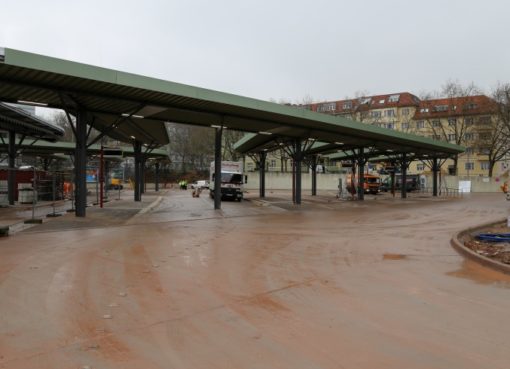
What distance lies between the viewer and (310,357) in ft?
15.1

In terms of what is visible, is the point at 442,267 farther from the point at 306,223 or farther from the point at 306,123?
the point at 306,123

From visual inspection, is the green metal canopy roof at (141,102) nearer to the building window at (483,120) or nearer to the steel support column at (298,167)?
the steel support column at (298,167)

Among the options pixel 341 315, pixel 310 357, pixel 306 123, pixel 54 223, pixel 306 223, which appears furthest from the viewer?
pixel 306 123

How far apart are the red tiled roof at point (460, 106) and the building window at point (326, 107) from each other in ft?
85.6

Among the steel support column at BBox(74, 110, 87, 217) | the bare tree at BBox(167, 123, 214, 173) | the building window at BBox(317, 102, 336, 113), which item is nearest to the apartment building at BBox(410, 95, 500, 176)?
the building window at BBox(317, 102, 336, 113)

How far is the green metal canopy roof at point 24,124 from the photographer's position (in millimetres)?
23344

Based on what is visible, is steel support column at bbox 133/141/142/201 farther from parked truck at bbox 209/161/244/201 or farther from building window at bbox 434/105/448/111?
building window at bbox 434/105/448/111

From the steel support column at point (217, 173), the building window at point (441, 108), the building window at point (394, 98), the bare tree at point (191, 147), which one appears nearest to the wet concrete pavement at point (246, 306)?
the steel support column at point (217, 173)

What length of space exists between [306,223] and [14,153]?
20.9 metres

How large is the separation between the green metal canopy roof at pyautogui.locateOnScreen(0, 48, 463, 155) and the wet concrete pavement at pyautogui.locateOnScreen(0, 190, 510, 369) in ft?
20.5

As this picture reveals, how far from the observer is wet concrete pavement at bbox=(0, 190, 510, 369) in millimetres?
4621

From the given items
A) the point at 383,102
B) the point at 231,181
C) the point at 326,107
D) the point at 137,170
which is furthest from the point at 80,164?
the point at 383,102

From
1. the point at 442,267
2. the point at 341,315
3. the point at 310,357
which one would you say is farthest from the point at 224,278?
the point at 442,267

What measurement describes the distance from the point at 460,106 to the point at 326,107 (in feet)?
130
